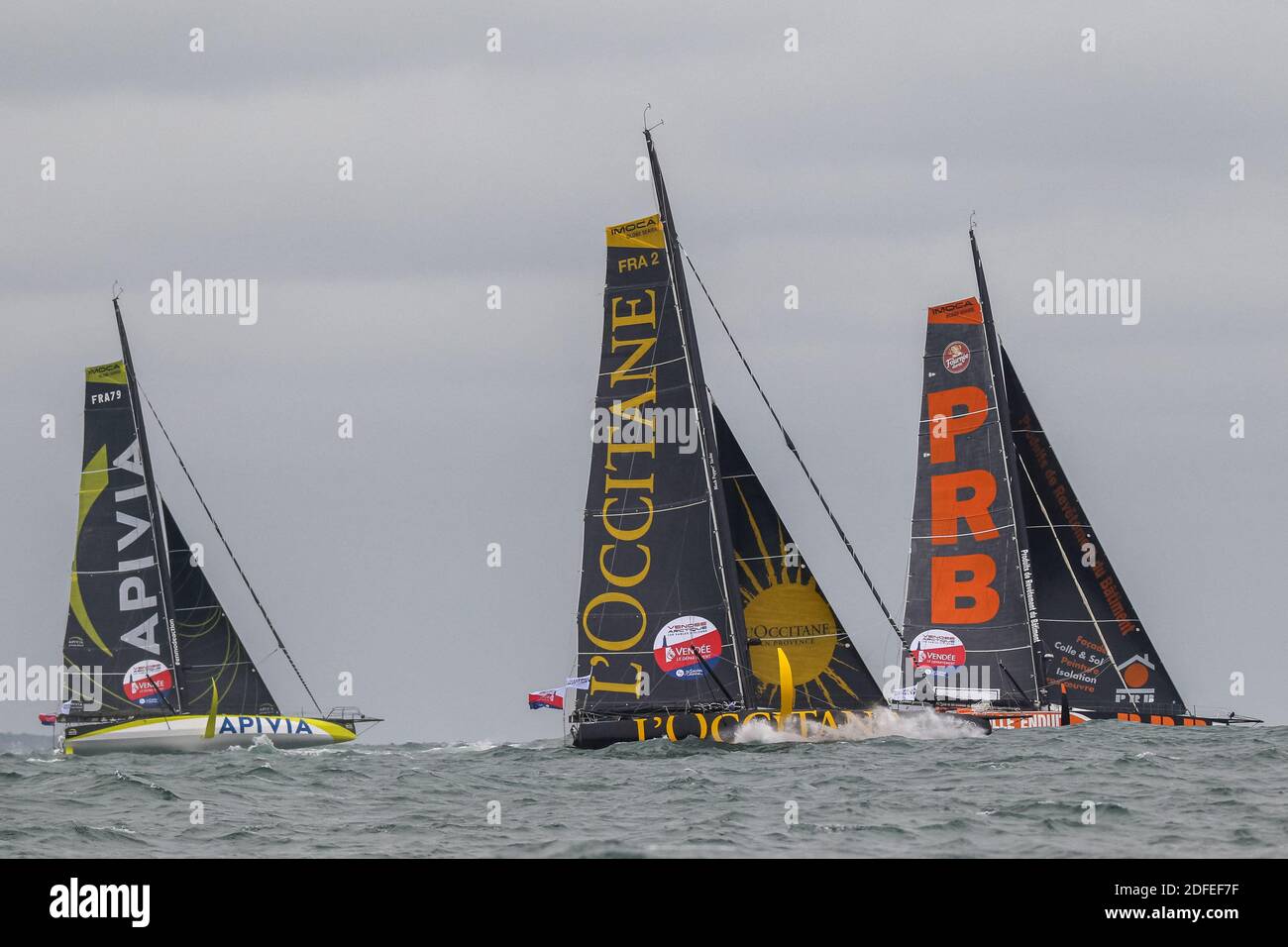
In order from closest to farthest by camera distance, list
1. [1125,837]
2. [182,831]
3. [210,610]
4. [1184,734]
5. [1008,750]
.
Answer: [1125,837] < [182,831] < [1008,750] < [1184,734] < [210,610]

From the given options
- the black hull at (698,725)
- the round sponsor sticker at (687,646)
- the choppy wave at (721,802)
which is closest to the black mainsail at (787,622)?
the round sponsor sticker at (687,646)

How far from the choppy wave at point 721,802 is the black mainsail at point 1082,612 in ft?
31.5

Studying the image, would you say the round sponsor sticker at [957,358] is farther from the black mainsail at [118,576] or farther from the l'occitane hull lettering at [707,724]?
the black mainsail at [118,576]

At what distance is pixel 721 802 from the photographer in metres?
27.4

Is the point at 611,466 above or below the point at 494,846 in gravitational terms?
above

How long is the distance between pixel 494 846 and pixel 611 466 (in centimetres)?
1893

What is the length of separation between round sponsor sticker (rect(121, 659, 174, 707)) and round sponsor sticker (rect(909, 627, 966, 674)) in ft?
82.9

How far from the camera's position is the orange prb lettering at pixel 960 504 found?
160 feet

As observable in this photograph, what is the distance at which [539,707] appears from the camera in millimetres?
45938

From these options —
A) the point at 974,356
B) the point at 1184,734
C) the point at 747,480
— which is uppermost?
the point at 974,356

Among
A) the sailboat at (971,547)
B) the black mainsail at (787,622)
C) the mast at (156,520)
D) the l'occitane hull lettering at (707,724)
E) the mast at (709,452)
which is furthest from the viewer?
the mast at (156,520)

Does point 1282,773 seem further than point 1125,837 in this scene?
Yes

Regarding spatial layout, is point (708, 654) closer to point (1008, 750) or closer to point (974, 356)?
point (1008, 750)
